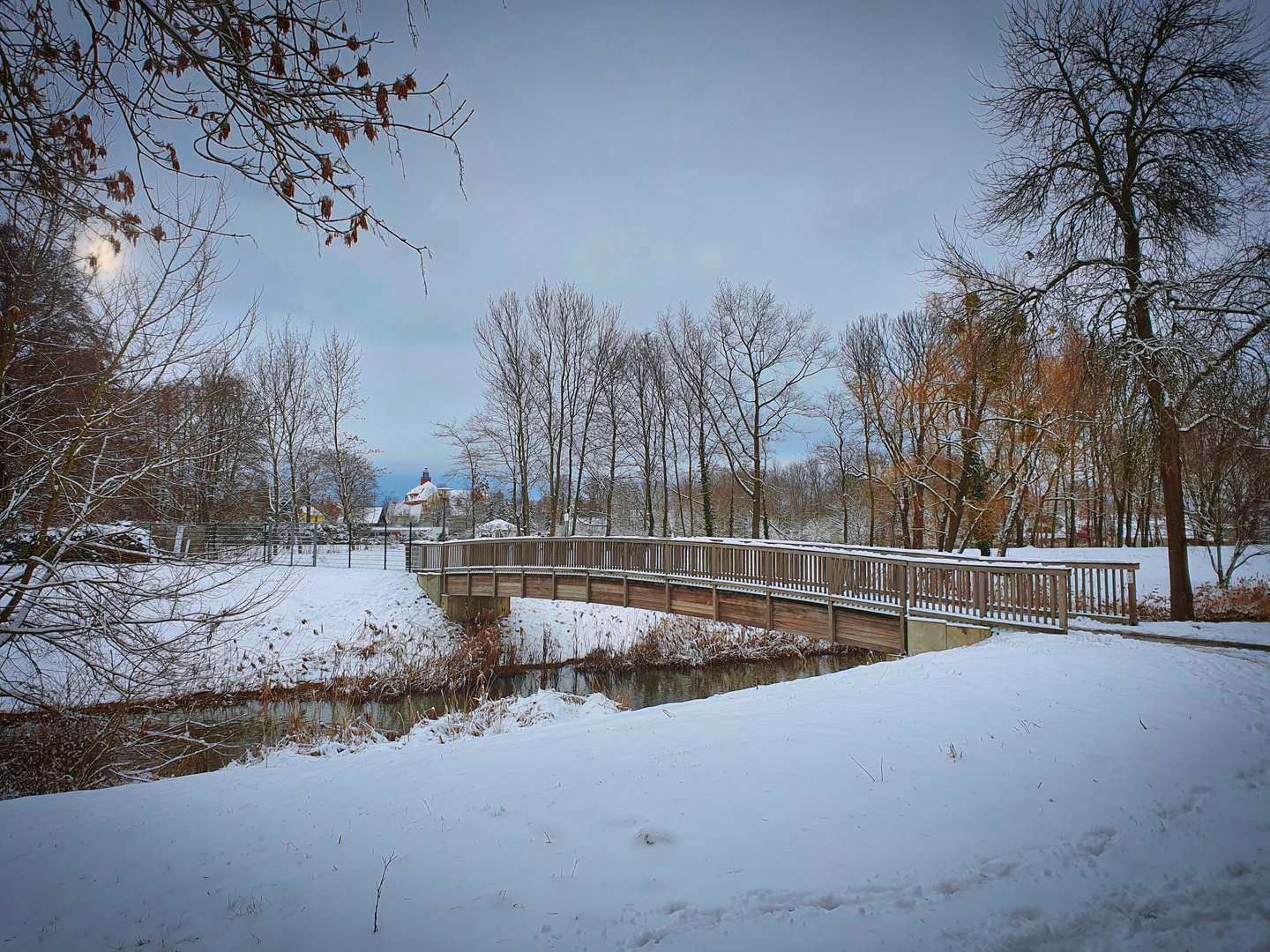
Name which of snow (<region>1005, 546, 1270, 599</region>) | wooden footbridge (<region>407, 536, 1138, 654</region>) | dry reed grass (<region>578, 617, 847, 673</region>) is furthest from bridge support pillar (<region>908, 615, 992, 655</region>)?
snow (<region>1005, 546, 1270, 599</region>)

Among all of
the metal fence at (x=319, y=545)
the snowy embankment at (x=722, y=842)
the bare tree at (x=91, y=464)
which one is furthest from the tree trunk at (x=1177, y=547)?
the metal fence at (x=319, y=545)

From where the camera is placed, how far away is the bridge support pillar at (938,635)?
31.0 feet

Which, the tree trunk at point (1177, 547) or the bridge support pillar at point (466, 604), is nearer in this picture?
the tree trunk at point (1177, 547)

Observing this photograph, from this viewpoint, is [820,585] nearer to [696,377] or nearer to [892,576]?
[892,576]

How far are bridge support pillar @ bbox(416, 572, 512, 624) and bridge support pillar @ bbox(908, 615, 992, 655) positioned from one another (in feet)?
41.9

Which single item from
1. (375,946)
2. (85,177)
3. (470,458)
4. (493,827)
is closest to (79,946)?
(375,946)

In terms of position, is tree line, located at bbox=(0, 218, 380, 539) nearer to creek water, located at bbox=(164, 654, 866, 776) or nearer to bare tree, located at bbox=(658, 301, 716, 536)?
creek water, located at bbox=(164, 654, 866, 776)

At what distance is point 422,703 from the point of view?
13.0 m

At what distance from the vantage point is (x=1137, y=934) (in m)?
2.37

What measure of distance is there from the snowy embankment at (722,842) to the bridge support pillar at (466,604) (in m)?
14.4

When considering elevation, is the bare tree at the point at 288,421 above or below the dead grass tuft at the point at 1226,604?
above

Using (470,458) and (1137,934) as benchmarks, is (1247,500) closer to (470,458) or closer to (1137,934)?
(1137,934)

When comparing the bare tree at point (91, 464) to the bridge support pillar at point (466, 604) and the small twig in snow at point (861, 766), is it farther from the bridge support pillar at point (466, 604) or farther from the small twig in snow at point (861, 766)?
the bridge support pillar at point (466, 604)

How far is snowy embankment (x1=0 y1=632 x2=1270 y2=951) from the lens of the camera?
246 cm
